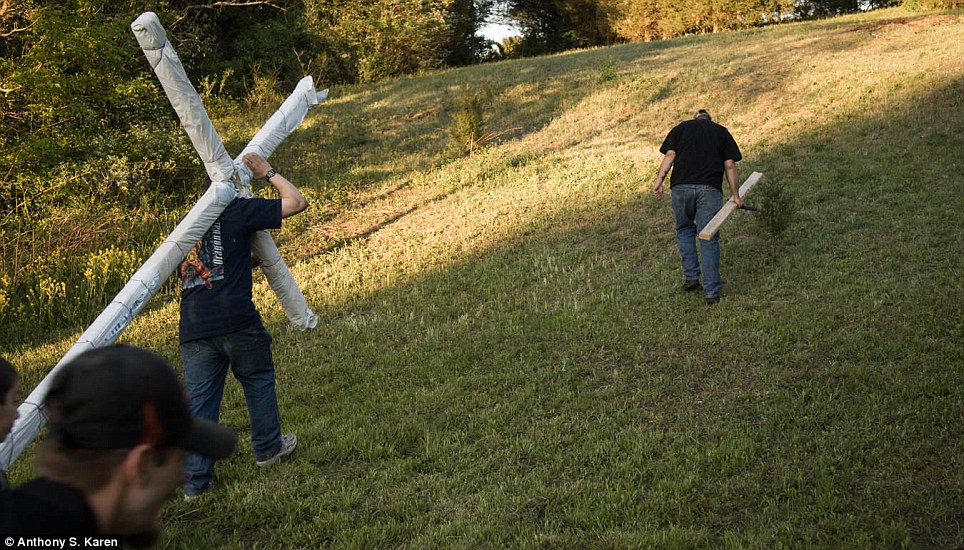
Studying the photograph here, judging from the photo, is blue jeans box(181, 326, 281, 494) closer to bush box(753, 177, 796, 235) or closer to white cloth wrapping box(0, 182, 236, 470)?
white cloth wrapping box(0, 182, 236, 470)

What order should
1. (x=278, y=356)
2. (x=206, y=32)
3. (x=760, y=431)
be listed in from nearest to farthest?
1. (x=760, y=431)
2. (x=278, y=356)
3. (x=206, y=32)

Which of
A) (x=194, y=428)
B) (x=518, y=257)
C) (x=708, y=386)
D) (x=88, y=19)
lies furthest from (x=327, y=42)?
(x=194, y=428)

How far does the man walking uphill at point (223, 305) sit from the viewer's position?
532 cm

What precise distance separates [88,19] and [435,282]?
943 centimetres

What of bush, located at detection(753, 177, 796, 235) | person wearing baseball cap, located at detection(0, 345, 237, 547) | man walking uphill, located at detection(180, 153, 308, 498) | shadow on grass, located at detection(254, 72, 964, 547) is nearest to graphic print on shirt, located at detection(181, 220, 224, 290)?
man walking uphill, located at detection(180, 153, 308, 498)

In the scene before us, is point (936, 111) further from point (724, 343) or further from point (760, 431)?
point (760, 431)

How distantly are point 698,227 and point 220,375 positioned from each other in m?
5.81

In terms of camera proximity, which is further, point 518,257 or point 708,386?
point 518,257

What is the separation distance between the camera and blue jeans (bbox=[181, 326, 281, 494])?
213 inches

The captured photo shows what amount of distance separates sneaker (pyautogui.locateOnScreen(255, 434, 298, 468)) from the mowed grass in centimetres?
8

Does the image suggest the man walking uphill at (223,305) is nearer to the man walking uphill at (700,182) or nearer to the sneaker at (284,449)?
the sneaker at (284,449)

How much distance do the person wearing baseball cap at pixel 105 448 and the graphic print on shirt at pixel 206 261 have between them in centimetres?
370

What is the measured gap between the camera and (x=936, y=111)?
14.6 m

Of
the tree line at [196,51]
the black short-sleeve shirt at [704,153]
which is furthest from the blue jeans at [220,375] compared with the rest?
the tree line at [196,51]
